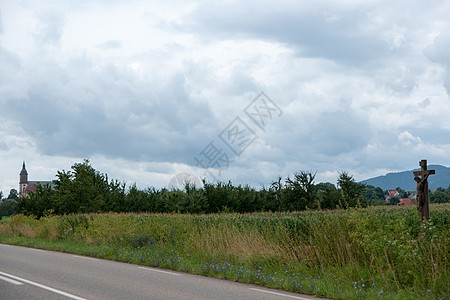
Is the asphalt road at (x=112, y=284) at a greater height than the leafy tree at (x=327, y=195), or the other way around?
the leafy tree at (x=327, y=195)

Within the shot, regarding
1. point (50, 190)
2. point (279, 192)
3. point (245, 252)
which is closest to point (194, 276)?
point (245, 252)

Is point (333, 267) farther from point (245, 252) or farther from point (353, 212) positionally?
point (245, 252)

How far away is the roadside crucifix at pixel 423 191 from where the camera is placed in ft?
37.3

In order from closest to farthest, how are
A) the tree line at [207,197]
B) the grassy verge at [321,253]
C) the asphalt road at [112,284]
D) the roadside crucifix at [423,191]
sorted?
the asphalt road at [112,284], the grassy verge at [321,253], the roadside crucifix at [423,191], the tree line at [207,197]

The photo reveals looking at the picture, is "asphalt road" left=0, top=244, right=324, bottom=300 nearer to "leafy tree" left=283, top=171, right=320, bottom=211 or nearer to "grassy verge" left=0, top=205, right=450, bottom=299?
"grassy verge" left=0, top=205, right=450, bottom=299

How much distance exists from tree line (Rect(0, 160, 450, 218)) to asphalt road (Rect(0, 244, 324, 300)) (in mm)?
27944

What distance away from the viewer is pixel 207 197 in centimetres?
5238

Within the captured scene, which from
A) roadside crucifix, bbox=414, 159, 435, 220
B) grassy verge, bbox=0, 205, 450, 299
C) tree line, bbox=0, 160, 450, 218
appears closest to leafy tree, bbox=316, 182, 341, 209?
tree line, bbox=0, 160, 450, 218

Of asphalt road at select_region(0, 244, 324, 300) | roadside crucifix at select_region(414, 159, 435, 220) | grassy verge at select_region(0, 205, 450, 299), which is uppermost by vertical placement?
roadside crucifix at select_region(414, 159, 435, 220)

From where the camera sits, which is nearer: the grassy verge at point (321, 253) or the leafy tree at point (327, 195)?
the grassy verge at point (321, 253)

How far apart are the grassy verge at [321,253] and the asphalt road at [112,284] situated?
873 mm

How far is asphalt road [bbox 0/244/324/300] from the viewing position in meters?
9.00

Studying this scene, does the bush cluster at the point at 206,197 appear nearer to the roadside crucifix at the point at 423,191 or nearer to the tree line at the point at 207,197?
the tree line at the point at 207,197

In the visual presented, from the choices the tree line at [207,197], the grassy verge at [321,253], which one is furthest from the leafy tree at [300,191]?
the grassy verge at [321,253]
